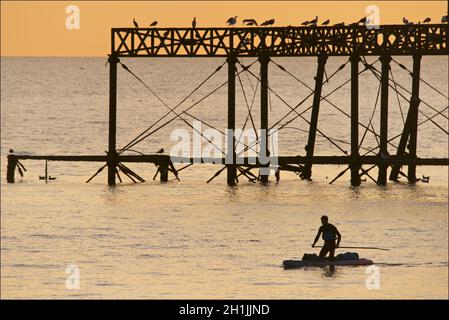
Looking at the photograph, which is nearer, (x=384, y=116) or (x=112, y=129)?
(x=384, y=116)

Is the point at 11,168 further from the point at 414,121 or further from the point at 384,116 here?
the point at 414,121

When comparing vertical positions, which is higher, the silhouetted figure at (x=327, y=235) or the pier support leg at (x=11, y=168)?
the pier support leg at (x=11, y=168)

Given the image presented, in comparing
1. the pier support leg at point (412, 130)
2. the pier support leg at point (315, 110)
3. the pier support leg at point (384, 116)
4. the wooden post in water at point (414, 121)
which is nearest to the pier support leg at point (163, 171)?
the pier support leg at point (315, 110)

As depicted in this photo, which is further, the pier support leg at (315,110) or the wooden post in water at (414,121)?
the pier support leg at (315,110)

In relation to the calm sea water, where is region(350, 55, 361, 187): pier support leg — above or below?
above

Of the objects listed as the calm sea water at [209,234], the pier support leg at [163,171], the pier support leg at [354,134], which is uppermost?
the pier support leg at [354,134]

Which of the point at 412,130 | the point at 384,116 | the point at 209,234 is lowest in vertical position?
the point at 209,234

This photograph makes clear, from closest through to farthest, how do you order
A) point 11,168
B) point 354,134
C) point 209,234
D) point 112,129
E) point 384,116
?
1. point 209,234
2. point 354,134
3. point 384,116
4. point 112,129
5. point 11,168

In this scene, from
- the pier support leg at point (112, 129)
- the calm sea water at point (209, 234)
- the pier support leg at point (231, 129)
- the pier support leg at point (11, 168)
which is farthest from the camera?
the pier support leg at point (11, 168)

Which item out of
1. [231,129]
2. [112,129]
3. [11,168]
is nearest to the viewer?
[231,129]

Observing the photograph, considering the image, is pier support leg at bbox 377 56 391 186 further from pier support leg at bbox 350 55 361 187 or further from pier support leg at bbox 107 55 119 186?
pier support leg at bbox 107 55 119 186

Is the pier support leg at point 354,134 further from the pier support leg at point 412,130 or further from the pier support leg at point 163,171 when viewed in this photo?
the pier support leg at point 163,171

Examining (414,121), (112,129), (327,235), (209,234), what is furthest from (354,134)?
(327,235)

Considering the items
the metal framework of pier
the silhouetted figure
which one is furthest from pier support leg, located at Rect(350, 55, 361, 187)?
the silhouetted figure
